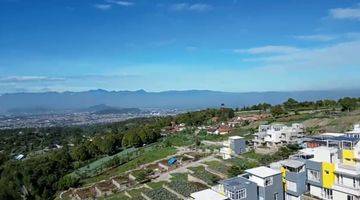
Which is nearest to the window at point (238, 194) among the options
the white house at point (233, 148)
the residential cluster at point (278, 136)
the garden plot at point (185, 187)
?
the garden plot at point (185, 187)

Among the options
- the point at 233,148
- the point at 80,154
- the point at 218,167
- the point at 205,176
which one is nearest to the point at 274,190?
the point at 205,176

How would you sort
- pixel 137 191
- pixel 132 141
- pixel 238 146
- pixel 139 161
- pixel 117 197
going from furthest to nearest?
1. pixel 132 141
2. pixel 139 161
3. pixel 238 146
4. pixel 137 191
5. pixel 117 197

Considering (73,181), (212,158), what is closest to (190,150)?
(212,158)

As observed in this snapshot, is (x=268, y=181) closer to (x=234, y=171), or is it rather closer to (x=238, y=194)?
(x=238, y=194)

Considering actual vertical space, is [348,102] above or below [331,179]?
above

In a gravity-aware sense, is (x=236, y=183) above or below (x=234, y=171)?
above

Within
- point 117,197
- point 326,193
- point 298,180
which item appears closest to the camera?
point 326,193

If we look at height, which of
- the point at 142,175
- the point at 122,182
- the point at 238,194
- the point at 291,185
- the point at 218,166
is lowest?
the point at 122,182

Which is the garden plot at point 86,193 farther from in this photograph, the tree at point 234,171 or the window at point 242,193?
the window at point 242,193

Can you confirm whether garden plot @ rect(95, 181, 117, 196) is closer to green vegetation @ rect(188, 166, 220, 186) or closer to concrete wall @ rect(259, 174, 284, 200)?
green vegetation @ rect(188, 166, 220, 186)

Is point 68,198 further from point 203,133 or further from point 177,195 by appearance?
point 203,133

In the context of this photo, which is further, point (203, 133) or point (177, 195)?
point (203, 133)
